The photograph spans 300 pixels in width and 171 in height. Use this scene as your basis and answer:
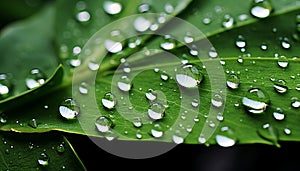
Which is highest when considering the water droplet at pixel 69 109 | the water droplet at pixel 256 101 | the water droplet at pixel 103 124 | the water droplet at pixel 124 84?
the water droplet at pixel 256 101

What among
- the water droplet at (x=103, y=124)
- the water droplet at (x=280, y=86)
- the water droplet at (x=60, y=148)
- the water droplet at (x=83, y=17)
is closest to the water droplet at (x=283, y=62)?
the water droplet at (x=280, y=86)

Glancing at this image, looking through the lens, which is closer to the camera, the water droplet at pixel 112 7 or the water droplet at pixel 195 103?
the water droplet at pixel 195 103

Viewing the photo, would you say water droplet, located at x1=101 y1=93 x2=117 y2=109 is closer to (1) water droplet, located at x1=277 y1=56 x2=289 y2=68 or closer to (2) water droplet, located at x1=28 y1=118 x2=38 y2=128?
(2) water droplet, located at x1=28 y1=118 x2=38 y2=128

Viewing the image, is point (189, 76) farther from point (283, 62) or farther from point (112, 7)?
point (112, 7)

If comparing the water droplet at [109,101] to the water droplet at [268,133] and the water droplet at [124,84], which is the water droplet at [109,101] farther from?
the water droplet at [268,133]

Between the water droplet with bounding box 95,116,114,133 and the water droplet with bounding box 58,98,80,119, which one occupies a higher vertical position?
the water droplet with bounding box 95,116,114,133

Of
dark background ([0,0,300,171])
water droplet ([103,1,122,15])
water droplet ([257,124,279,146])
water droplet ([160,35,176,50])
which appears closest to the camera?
water droplet ([257,124,279,146])

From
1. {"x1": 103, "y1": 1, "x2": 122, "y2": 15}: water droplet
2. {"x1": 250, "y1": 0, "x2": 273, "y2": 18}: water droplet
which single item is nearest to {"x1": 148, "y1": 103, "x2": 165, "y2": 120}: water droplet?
{"x1": 250, "y1": 0, "x2": 273, "y2": 18}: water droplet
